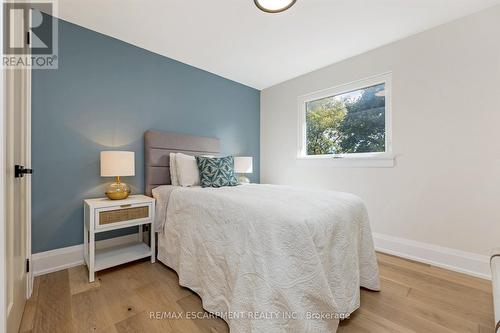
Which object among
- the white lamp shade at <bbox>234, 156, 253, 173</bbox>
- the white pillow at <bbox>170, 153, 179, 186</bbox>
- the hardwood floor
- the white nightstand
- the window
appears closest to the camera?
the hardwood floor

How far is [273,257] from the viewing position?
111cm

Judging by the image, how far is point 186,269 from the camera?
66.9 inches

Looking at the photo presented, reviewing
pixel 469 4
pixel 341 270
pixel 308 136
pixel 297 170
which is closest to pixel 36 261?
pixel 341 270

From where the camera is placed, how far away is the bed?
108 cm

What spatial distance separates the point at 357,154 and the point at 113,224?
2.89 meters

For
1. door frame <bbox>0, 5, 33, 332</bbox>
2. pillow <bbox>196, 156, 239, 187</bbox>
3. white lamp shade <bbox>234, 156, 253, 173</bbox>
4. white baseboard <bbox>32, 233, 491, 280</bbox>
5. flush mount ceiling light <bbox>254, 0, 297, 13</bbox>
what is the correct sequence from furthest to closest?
1. white lamp shade <bbox>234, 156, 253, 173</bbox>
2. pillow <bbox>196, 156, 239, 187</bbox>
3. white baseboard <bbox>32, 233, 491, 280</bbox>
4. flush mount ceiling light <bbox>254, 0, 297, 13</bbox>
5. door frame <bbox>0, 5, 33, 332</bbox>

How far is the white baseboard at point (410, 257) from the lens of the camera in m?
1.92

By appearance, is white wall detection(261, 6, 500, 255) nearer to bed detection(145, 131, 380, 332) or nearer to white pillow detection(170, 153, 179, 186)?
bed detection(145, 131, 380, 332)

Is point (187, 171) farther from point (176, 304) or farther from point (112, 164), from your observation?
point (176, 304)

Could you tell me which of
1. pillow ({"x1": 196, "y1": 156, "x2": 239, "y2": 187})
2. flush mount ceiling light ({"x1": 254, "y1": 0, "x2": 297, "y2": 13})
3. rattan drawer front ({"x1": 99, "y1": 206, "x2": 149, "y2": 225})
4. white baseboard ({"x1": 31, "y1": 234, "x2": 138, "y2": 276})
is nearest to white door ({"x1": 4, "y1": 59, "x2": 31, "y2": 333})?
white baseboard ({"x1": 31, "y1": 234, "x2": 138, "y2": 276})

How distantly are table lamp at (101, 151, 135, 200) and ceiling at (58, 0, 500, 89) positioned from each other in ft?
4.40

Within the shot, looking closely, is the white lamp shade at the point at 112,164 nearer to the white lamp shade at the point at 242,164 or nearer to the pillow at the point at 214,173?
the pillow at the point at 214,173

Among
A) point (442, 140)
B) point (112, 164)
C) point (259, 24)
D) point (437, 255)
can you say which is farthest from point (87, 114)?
point (437, 255)

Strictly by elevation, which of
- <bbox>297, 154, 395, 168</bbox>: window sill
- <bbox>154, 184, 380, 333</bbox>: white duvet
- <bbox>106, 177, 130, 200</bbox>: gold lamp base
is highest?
<bbox>297, 154, 395, 168</bbox>: window sill
